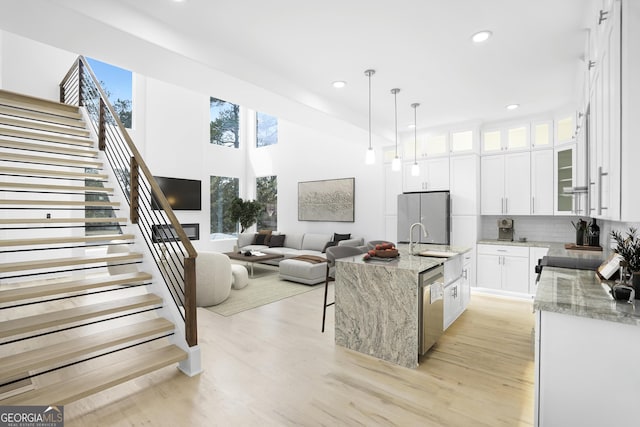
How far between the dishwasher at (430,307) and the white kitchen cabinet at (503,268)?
252cm

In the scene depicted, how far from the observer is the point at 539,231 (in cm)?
526

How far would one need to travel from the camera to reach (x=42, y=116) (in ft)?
14.5

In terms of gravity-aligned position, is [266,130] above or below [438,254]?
above

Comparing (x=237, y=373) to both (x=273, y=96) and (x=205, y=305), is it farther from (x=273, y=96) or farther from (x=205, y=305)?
(x=273, y=96)

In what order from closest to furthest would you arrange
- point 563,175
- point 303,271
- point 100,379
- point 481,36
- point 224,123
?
point 100,379
point 481,36
point 563,175
point 303,271
point 224,123

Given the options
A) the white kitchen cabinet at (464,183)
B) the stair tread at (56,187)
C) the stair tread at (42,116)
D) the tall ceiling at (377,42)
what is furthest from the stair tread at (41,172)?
the white kitchen cabinet at (464,183)

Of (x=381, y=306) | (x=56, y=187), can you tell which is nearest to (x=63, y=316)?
(x=56, y=187)

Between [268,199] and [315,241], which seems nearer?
[315,241]

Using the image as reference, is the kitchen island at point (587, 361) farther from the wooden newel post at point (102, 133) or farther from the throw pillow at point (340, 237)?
the throw pillow at point (340, 237)

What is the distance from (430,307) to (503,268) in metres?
2.90

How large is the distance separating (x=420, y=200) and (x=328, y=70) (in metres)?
2.89

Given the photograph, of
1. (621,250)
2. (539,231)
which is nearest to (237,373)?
(621,250)

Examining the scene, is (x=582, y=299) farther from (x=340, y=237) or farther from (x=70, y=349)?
(x=340, y=237)

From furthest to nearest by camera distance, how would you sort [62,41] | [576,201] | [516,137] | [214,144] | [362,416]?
[214,144]
[516,137]
[576,201]
[62,41]
[362,416]
